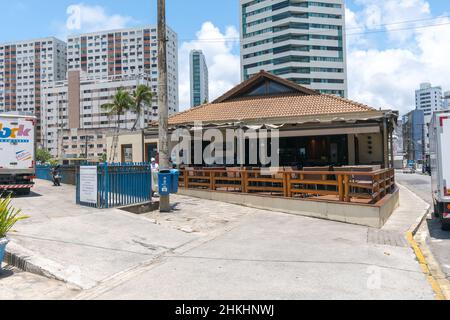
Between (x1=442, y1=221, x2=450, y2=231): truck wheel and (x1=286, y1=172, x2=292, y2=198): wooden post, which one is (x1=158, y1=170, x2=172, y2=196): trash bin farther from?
(x1=442, y1=221, x2=450, y2=231): truck wheel

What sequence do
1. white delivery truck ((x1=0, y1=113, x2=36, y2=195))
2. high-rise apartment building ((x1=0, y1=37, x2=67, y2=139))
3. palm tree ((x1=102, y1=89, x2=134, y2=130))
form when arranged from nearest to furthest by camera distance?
white delivery truck ((x1=0, y1=113, x2=36, y2=195)) < palm tree ((x1=102, y1=89, x2=134, y2=130)) < high-rise apartment building ((x1=0, y1=37, x2=67, y2=139))

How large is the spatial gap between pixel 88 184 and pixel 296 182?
235 inches

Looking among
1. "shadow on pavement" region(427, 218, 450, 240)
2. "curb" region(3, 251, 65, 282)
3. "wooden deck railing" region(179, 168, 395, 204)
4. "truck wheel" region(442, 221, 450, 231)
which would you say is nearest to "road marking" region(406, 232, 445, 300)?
"shadow on pavement" region(427, 218, 450, 240)

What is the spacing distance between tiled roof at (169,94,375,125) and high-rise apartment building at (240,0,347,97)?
84978 mm

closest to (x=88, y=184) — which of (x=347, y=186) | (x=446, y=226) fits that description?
(x=347, y=186)

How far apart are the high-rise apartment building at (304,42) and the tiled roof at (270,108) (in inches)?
3346

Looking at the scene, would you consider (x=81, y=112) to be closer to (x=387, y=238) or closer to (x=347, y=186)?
(x=347, y=186)

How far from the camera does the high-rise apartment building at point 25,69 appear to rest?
157875 millimetres

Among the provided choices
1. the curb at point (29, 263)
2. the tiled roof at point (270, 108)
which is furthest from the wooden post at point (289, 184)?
the curb at point (29, 263)

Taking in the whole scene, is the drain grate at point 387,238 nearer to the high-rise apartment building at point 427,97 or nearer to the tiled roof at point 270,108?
the tiled roof at point 270,108

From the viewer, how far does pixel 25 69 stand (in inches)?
6289

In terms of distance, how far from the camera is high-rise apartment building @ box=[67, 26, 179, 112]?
14362 cm

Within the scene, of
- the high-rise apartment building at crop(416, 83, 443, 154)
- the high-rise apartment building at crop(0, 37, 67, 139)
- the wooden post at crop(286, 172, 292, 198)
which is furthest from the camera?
the high-rise apartment building at crop(0, 37, 67, 139)

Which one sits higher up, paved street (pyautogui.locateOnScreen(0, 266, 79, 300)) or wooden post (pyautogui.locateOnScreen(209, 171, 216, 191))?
wooden post (pyautogui.locateOnScreen(209, 171, 216, 191))
